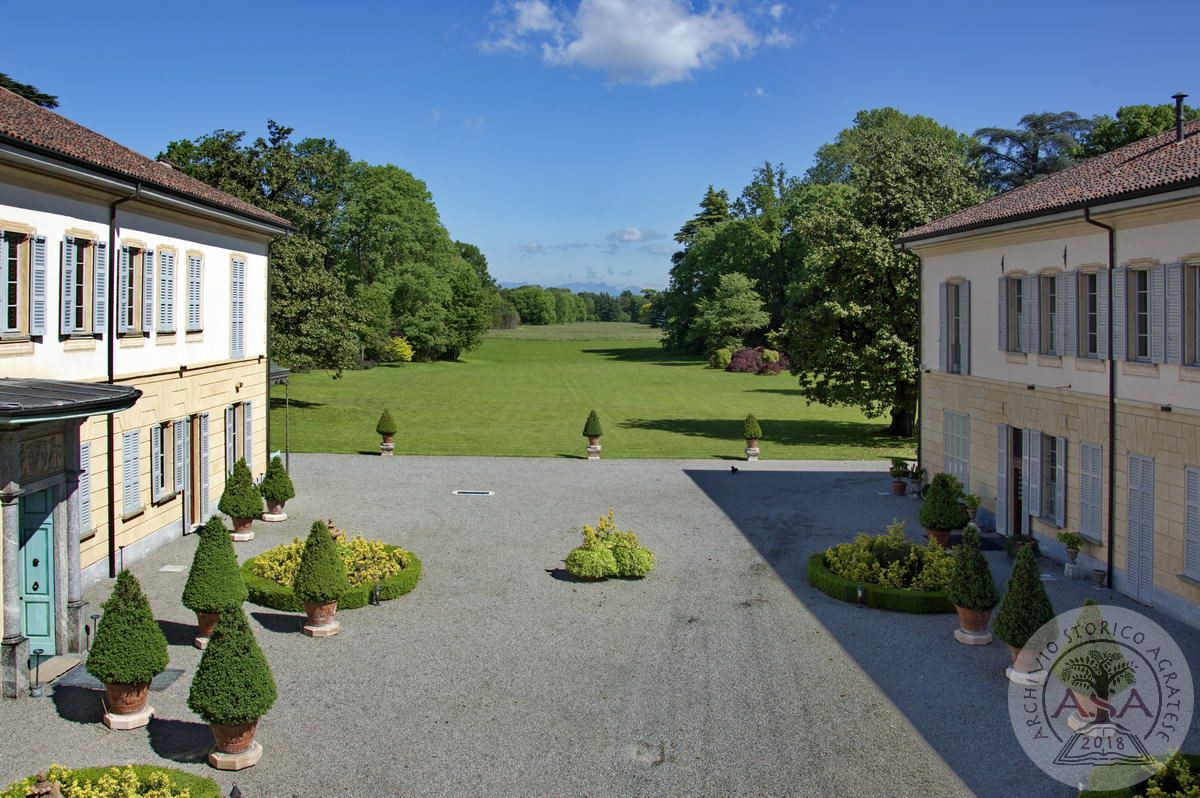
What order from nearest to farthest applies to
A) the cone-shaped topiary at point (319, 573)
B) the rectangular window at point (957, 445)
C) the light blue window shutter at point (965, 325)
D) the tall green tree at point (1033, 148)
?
the cone-shaped topiary at point (319, 573)
the light blue window shutter at point (965, 325)
the rectangular window at point (957, 445)
the tall green tree at point (1033, 148)

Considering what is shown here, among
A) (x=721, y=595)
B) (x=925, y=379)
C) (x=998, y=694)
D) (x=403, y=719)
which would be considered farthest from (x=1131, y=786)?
(x=925, y=379)

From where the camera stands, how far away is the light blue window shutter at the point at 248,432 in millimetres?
27359

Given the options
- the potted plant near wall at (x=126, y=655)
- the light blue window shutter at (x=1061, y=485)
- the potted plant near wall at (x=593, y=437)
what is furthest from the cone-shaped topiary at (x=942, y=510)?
the potted plant near wall at (x=593, y=437)

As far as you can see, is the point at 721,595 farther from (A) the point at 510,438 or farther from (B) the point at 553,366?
(B) the point at 553,366

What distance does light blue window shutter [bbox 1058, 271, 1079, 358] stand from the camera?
67.7 ft

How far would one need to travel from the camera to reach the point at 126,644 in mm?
12148

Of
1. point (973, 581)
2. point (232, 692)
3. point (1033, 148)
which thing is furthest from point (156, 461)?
point (1033, 148)

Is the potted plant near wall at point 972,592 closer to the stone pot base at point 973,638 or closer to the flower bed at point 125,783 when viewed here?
the stone pot base at point 973,638

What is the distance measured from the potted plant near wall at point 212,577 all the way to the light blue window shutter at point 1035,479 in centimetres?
1657

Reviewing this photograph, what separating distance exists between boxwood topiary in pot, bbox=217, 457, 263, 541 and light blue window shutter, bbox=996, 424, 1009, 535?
1696 centimetres

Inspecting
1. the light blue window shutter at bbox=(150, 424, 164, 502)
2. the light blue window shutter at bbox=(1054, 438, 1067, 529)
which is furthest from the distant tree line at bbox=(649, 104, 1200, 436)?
the light blue window shutter at bbox=(150, 424, 164, 502)

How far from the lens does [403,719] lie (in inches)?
507

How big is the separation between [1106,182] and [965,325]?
6800 mm

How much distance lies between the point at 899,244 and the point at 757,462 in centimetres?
1024
